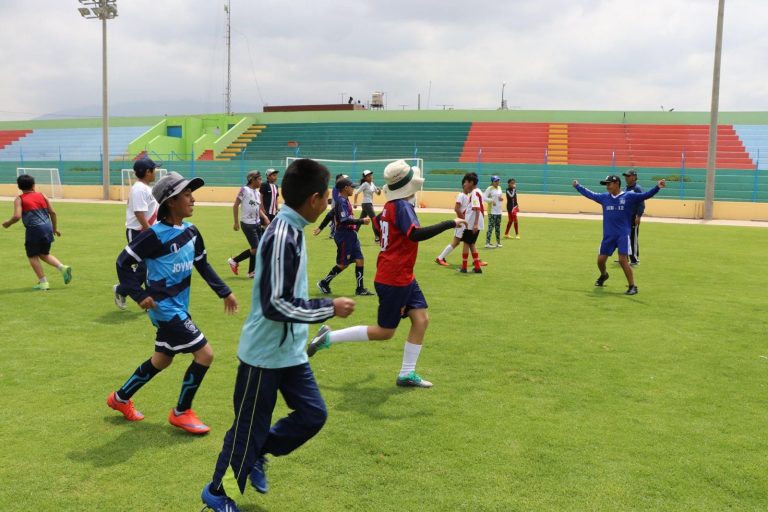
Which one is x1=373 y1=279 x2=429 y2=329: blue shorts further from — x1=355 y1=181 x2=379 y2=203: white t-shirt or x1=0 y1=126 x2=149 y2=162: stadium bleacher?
x1=0 y1=126 x2=149 y2=162: stadium bleacher

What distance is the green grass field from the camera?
13.3 ft

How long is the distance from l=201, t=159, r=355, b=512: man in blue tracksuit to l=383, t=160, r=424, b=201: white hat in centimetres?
201

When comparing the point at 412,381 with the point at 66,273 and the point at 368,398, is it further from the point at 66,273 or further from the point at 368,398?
the point at 66,273

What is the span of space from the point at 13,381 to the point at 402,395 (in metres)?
3.57

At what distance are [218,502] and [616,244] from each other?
9059mm

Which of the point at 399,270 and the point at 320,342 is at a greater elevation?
the point at 399,270

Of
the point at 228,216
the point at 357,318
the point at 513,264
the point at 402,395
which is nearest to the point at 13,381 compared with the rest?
the point at 402,395

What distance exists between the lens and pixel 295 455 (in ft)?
15.0

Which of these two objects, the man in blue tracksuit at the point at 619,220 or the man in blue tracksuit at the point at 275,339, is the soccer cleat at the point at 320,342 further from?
the man in blue tracksuit at the point at 619,220

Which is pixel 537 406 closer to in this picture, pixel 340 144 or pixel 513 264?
pixel 513 264

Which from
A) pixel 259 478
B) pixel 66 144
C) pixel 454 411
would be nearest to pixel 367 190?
pixel 454 411

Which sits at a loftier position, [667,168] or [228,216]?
[667,168]

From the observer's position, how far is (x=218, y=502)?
358 centimetres

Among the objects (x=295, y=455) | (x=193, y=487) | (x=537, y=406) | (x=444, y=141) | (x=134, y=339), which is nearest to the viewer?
(x=193, y=487)
